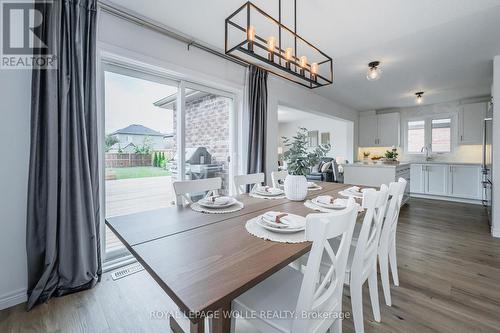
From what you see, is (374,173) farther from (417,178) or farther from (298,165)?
(298,165)

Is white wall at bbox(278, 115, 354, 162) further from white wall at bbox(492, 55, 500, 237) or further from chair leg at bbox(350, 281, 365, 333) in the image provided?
chair leg at bbox(350, 281, 365, 333)

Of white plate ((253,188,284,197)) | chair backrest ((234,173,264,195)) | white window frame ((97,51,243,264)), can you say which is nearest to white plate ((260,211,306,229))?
white plate ((253,188,284,197))

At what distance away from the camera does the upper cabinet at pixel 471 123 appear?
506cm

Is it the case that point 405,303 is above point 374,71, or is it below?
below

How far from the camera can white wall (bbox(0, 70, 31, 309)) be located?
162 cm

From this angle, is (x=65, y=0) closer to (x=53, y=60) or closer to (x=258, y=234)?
(x=53, y=60)

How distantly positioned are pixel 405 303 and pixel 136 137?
2921 mm

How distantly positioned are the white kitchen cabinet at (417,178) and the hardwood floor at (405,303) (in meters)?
3.39

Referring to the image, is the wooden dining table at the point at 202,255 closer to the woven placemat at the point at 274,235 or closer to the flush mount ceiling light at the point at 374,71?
the woven placemat at the point at 274,235

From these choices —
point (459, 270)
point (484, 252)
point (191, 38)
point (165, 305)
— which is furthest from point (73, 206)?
point (484, 252)

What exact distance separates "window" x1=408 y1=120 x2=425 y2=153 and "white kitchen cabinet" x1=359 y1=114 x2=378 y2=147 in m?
0.90

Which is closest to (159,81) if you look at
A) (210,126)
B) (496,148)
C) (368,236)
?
(210,126)

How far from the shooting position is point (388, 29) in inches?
94.3

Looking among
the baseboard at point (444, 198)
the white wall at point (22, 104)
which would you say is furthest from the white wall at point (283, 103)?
the baseboard at point (444, 198)
